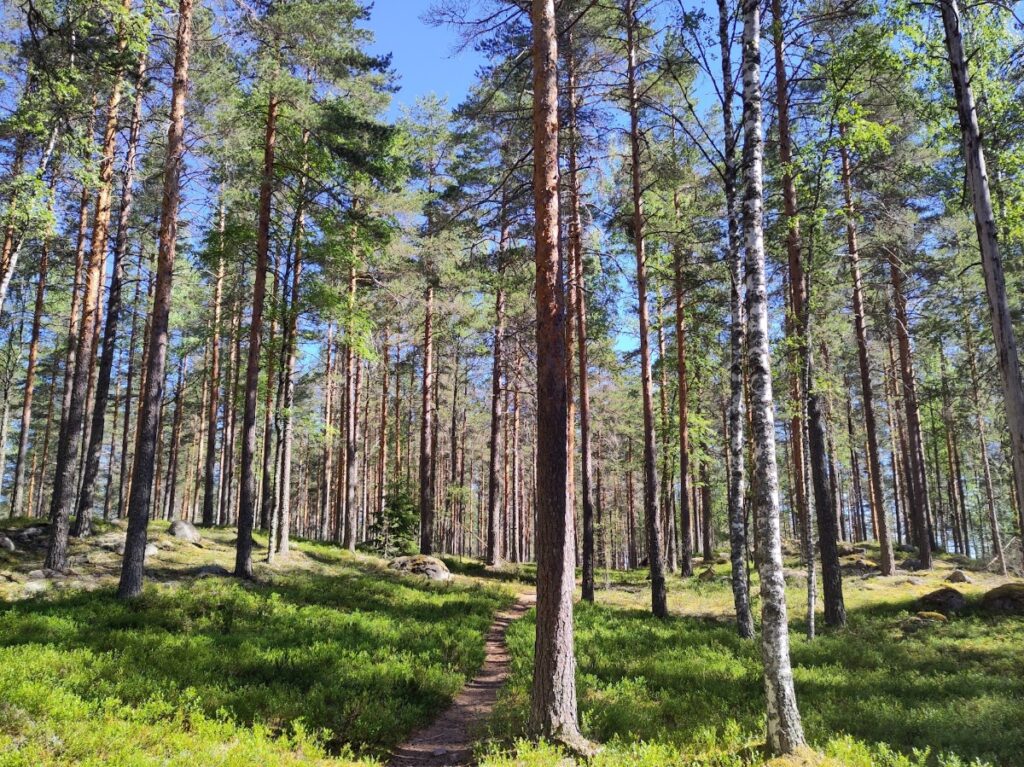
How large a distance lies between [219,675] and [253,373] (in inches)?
368

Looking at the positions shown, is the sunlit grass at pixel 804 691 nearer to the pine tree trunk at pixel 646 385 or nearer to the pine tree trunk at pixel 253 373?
the pine tree trunk at pixel 646 385

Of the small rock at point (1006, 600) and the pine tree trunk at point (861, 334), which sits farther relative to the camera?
the pine tree trunk at point (861, 334)

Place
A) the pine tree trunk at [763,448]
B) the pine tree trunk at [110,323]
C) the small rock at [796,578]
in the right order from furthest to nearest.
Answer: the small rock at [796,578]
the pine tree trunk at [110,323]
the pine tree trunk at [763,448]

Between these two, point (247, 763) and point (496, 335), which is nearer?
point (247, 763)

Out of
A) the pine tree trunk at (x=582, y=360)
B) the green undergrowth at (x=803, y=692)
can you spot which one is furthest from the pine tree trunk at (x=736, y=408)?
the pine tree trunk at (x=582, y=360)

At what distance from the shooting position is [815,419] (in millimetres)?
14086

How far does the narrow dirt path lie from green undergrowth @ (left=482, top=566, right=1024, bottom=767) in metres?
0.37

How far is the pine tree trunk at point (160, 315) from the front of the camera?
11.6 meters

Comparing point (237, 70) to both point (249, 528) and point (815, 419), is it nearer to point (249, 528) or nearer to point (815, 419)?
point (249, 528)

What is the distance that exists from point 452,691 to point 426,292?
1721 cm

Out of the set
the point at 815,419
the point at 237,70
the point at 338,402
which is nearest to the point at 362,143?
the point at 237,70

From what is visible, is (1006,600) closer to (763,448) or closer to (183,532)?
(763,448)

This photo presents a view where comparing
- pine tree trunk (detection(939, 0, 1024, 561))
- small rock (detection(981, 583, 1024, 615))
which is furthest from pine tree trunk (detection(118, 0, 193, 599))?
small rock (detection(981, 583, 1024, 615))

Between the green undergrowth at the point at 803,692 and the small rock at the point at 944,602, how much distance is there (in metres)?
0.39
